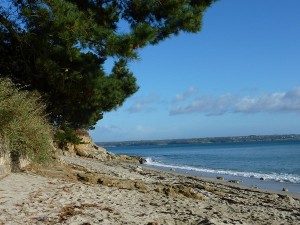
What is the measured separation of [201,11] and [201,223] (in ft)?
27.2

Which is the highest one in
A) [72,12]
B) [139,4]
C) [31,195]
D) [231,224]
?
[139,4]

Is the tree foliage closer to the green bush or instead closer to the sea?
the green bush

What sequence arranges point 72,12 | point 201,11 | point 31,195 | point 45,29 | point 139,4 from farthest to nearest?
1. point 201,11
2. point 139,4
3. point 45,29
4. point 72,12
5. point 31,195

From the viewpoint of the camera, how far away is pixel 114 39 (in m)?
11.5

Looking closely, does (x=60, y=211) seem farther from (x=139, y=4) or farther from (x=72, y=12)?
(x=139, y=4)

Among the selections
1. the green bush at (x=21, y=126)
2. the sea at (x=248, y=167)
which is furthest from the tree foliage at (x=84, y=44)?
the sea at (x=248, y=167)

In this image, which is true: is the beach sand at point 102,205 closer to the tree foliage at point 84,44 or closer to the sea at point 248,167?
the tree foliage at point 84,44

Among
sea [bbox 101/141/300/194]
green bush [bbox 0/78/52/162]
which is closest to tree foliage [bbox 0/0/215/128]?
green bush [bbox 0/78/52/162]

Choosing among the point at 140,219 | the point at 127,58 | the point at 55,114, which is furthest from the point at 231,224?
the point at 55,114

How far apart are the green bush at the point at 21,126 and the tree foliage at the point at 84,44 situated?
53.8 inches

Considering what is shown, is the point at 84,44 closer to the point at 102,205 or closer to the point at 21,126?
the point at 21,126

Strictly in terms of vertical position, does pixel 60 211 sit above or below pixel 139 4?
below

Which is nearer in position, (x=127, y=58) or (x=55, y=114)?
(x=127, y=58)

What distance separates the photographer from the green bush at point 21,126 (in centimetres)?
1066
